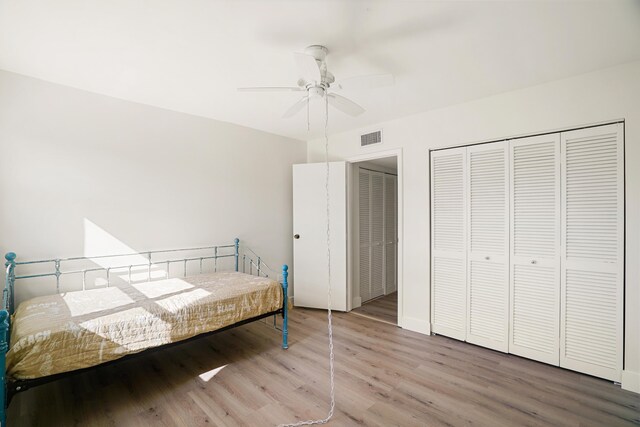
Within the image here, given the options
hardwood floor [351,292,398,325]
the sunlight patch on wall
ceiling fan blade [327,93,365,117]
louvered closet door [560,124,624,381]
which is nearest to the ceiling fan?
ceiling fan blade [327,93,365,117]

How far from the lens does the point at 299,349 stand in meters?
2.86

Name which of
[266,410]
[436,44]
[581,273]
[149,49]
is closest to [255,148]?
[149,49]

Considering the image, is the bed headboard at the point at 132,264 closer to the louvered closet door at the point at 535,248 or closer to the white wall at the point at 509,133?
the white wall at the point at 509,133

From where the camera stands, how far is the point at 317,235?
4027 mm

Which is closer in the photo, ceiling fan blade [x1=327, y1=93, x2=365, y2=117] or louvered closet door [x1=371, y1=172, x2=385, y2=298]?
ceiling fan blade [x1=327, y1=93, x2=365, y2=117]

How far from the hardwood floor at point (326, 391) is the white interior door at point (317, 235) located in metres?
1.10

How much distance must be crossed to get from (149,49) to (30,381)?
7.07 ft

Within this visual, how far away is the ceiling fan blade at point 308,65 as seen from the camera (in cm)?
168

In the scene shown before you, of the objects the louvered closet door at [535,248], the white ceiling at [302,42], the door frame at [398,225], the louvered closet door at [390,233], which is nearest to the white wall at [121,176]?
the white ceiling at [302,42]

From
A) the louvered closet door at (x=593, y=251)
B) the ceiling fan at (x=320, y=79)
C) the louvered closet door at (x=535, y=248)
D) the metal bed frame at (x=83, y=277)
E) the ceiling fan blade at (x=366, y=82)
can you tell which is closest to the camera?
the metal bed frame at (x=83, y=277)

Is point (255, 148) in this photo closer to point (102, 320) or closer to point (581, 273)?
point (102, 320)

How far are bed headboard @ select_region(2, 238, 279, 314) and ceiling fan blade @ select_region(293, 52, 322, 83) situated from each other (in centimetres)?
239

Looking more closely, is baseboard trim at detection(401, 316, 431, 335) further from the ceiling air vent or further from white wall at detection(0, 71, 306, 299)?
the ceiling air vent

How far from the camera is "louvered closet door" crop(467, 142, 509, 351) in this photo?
9.11 feet
